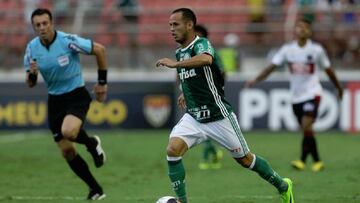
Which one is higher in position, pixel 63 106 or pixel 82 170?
pixel 63 106

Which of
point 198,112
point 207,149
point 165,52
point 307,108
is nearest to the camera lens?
point 198,112

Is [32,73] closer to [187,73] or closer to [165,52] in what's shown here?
[187,73]

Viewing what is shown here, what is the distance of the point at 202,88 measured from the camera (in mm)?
9859

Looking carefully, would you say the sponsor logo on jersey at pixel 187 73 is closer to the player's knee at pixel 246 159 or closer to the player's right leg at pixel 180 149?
the player's right leg at pixel 180 149

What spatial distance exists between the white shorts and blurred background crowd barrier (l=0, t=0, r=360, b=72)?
1540cm

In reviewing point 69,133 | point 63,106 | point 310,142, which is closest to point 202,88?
point 69,133

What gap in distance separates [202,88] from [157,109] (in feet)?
46.8

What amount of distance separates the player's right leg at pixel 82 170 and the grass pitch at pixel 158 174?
0.68 feet

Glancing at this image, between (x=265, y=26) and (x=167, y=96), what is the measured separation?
3.92 m

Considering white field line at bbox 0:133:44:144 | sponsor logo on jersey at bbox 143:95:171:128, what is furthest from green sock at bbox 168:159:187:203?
sponsor logo on jersey at bbox 143:95:171:128

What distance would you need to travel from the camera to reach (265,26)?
1011 inches

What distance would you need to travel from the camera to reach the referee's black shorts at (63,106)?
12031 millimetres

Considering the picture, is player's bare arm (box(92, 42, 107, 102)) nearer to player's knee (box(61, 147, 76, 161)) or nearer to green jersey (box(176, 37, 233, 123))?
player's knee (box(61, 147, 76, 161))

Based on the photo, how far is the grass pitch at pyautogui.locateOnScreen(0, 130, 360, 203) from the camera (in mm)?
11869
